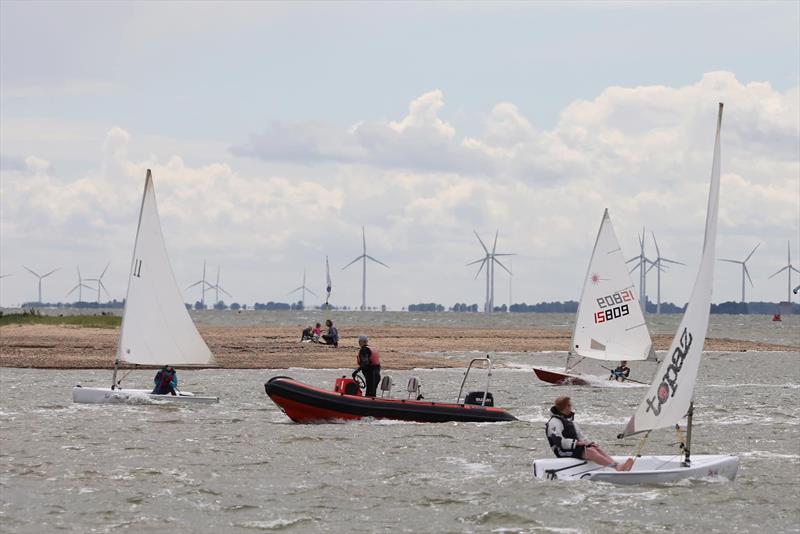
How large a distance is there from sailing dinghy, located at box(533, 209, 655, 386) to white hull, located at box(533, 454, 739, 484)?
859 inches

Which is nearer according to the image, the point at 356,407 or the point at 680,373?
the point at 680,373

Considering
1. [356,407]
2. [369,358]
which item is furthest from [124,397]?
[369,358]

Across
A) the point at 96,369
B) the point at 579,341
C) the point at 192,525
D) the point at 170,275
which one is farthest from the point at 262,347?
the point at 192,525

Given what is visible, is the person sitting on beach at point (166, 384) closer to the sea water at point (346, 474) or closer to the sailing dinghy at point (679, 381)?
the sea water at point (346, 474)

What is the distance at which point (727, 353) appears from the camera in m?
75.1

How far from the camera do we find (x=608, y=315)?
147ft

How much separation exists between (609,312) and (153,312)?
56.0 ft

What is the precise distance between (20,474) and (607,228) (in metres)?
26.9

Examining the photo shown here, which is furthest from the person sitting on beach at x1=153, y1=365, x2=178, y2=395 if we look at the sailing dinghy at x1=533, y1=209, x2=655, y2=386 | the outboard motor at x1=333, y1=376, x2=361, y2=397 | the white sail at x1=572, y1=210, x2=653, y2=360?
the white sail at x1=572, y1=210, x2=653, y2=360

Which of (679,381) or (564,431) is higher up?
(679,381)

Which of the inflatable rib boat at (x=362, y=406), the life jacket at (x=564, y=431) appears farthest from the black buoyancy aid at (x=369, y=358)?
the life jacket at (x=564, y=431)

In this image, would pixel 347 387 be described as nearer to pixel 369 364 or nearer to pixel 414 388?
pixel 369 364

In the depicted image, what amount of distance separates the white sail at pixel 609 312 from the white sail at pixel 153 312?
14922mm

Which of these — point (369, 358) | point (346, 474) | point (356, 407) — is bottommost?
point (346, 474)
